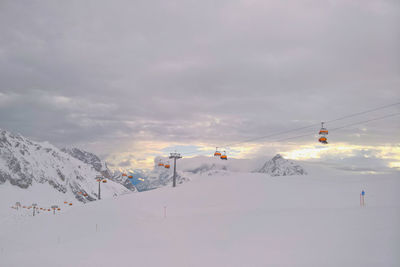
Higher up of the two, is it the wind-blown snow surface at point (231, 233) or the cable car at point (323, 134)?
the cable car at point (323, 134)

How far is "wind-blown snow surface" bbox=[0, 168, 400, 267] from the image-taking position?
51.3ft

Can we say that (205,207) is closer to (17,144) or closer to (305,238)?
(305,238)

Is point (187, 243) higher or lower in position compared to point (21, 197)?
higher

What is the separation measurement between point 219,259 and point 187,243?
4248 millimetres

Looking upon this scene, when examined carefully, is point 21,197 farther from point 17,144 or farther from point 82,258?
point 82,258

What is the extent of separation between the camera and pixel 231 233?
69.2 feet

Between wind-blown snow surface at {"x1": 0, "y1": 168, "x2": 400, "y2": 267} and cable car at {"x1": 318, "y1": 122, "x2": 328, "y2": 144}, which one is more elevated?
cable car at {"x1": 318, "y1": 122, "x2": 328, "y2": 144}

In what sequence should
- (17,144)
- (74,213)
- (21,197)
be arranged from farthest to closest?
1. (17,144)
2. (21,197)
3. (74,213)

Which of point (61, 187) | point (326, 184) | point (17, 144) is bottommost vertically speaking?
point (61, 187)

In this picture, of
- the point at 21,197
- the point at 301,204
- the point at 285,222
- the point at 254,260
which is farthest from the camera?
the point at 21,197

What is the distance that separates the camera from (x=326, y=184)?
40.4 meters

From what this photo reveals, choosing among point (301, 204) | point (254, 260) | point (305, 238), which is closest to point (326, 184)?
point (301, 204)

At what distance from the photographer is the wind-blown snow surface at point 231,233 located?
15.6m

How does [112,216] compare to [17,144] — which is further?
[17,144]
